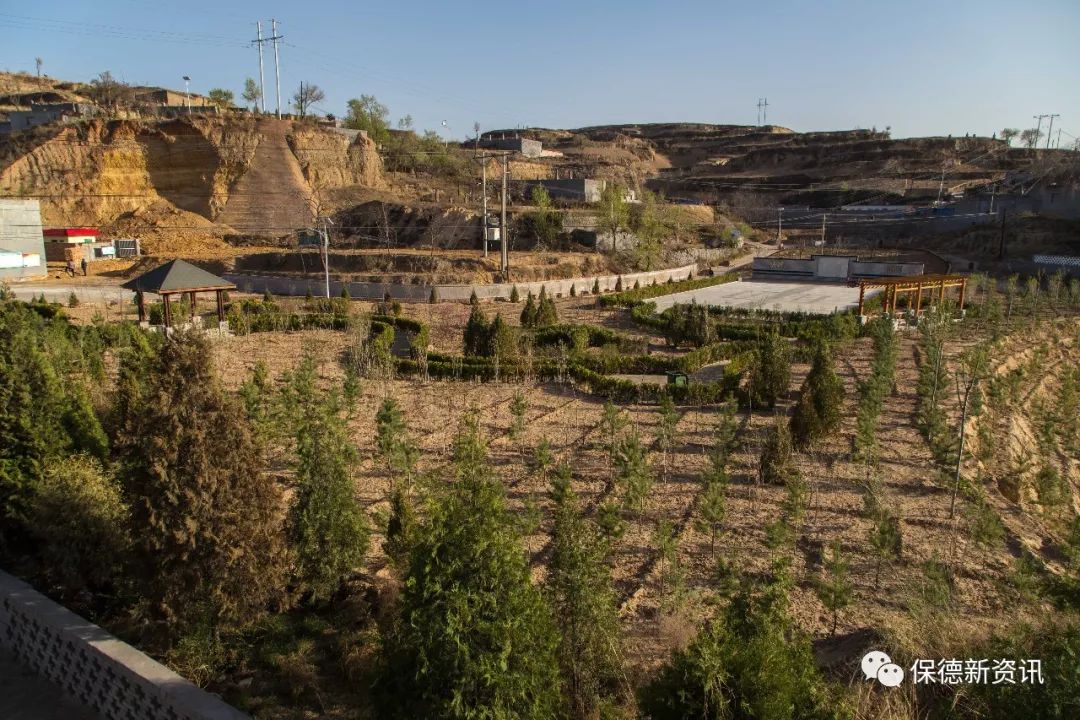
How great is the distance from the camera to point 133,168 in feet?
146

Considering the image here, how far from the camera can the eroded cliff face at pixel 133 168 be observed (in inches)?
1693

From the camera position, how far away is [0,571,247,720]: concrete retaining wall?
5.15 meters

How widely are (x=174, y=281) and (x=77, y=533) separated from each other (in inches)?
508

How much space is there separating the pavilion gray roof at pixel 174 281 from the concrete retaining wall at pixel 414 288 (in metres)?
9.77

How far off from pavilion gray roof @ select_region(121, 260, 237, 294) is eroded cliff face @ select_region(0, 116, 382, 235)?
2695 cm

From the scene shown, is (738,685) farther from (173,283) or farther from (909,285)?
(909,285)

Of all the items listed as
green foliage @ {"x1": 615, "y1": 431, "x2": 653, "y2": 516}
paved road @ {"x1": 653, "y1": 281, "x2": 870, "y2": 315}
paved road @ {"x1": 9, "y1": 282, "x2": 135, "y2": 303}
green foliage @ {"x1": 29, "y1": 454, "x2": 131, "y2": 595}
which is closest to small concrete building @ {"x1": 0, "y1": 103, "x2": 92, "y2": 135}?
paved road @ {"x1": 9, "y1": 282, "x2": 135, "y2": 303}

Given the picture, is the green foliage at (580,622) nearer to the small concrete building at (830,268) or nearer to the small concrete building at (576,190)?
the small concrete building at (830,268)

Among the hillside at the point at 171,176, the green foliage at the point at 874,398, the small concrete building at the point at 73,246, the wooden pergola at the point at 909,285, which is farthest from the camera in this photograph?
the hillside at the point at 171,176

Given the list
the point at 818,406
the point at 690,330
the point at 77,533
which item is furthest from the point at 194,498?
the point at 690,330

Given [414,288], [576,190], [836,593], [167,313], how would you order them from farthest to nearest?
[576,190]
[414,288]
[167,313]
[836,593]

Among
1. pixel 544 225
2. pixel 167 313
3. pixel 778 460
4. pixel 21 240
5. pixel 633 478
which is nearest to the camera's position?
pixel 633 478

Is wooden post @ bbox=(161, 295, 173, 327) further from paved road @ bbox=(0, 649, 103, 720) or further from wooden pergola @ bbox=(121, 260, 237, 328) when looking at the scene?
paved road @ bbox=(0, 649, 103, 720)

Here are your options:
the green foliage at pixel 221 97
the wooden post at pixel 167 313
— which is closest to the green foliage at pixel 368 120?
the green foliage at pixel 221 97
